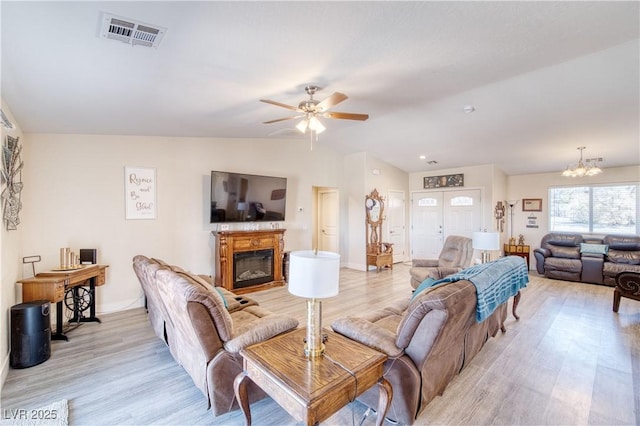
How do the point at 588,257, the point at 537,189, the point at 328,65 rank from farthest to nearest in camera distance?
1. the point at 537,189
2. the point at 588,257
3. the point at 328,65

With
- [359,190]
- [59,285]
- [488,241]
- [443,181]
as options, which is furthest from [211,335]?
[443,181]

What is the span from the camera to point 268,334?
6.76ft

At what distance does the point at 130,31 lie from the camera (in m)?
1.79

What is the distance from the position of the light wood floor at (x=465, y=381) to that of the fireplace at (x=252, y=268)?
157 cm

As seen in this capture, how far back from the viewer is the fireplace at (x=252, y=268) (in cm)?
504

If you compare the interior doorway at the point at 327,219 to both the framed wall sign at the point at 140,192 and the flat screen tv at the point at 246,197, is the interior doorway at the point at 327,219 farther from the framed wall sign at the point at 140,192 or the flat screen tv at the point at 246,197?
the framed wall sign at the point at 140,192

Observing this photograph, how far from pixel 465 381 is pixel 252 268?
12.6ft

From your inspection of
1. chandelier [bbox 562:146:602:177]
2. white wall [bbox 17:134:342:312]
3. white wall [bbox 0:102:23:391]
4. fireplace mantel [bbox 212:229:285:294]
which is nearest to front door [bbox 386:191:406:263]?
fireplace mantel [bbox 212:229:285:294]

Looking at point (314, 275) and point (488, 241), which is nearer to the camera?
point (314, 275)

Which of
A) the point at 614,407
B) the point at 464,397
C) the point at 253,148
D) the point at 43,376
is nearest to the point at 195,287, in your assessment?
the point at 43,376

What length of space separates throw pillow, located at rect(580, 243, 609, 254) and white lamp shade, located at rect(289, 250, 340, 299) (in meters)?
7.00

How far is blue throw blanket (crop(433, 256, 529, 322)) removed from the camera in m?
2.07

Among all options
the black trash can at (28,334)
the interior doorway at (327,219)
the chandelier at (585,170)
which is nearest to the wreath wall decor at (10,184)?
the black trash can at (28,334)

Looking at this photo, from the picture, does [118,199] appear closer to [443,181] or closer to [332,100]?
[332,100]
